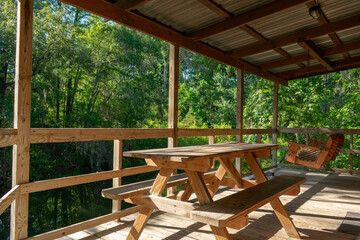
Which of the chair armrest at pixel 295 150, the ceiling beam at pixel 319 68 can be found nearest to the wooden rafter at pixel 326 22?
the ceiling beam at pixel 319 68

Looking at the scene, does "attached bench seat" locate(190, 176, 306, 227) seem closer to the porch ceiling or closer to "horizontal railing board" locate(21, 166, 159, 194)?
→ "horizontal railing board" locate(21, 166, 159, 194)

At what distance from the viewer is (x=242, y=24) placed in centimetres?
343

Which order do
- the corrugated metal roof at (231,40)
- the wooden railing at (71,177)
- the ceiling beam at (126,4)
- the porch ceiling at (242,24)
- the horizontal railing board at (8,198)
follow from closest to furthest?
the horizontal railing board at (8,198)
the wooden railing at (71,177)
the ceiling beam at (126,4)
the porch ceiling at (242,24)
the corrugated metal roof at (231,40)

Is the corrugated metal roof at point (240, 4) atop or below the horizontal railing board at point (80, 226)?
atop

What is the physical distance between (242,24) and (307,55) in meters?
2.57

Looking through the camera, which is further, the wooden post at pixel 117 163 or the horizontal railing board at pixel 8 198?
the wooden post at pixel 117 163

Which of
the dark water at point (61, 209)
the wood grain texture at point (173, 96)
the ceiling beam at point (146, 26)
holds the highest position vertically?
the ceiling beam at point (146, 26)

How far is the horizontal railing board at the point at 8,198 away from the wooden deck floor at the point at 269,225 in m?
0.70

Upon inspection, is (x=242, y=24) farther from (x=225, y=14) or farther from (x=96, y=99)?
(x=96, y=99)

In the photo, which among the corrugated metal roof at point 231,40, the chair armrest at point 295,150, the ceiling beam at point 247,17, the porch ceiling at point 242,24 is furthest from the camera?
the chair armrest at point 295,150

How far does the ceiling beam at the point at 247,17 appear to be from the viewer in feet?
10.2

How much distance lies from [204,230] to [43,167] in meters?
10.6

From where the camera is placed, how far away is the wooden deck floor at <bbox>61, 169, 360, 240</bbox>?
259cm

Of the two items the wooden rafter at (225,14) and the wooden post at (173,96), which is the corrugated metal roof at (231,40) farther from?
the wooden post at (173,96)
